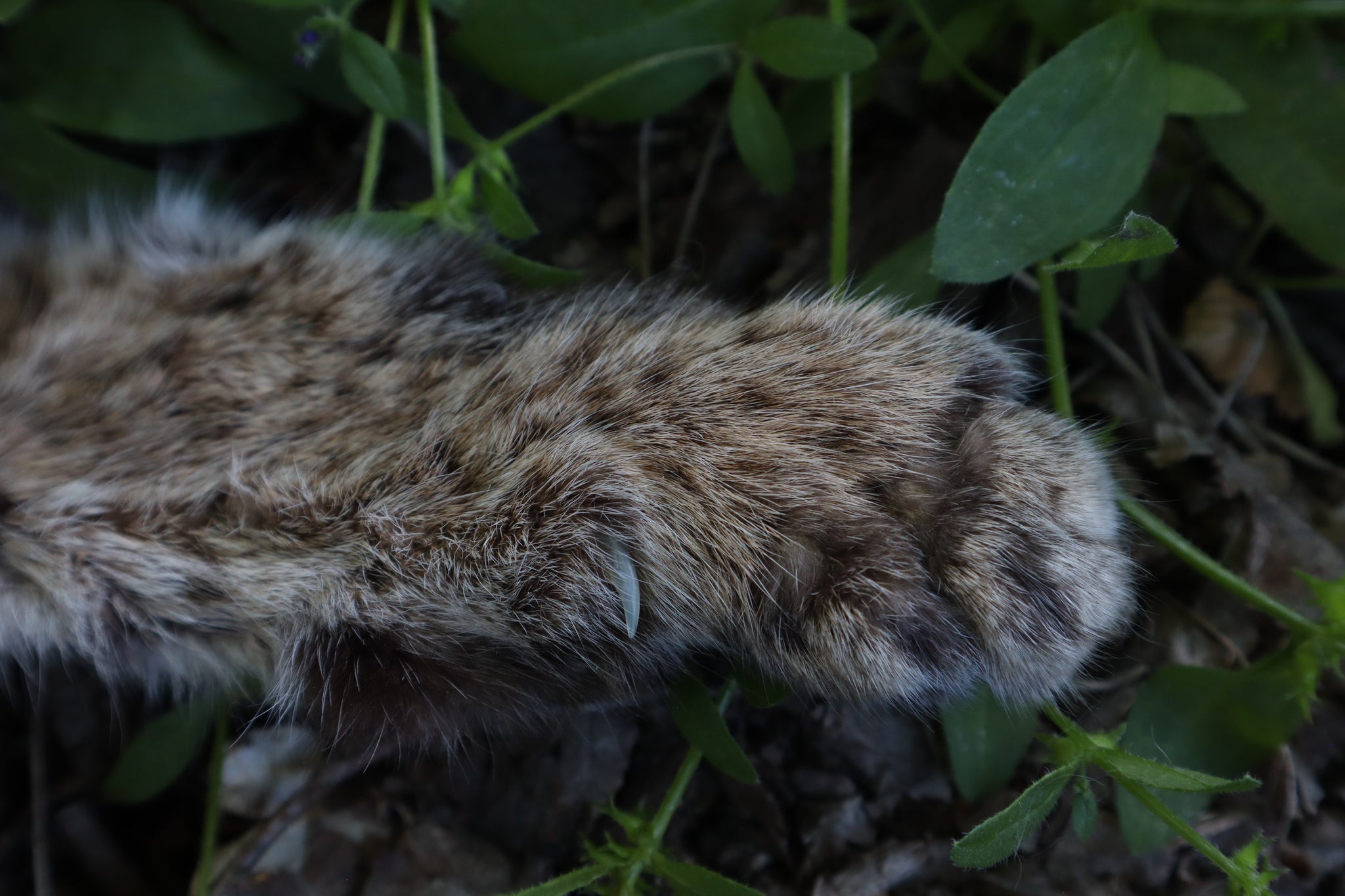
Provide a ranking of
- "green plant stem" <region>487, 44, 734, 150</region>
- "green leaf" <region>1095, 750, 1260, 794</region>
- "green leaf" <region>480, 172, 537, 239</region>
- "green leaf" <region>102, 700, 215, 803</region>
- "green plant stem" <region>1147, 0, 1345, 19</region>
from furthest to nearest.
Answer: "green leaf" <region>102, 700, 215, 803</region>, "green plant stem" <region>487, 44, 734, 150</region>, "green leaf" <region>480, 172, 537, 239</region>, "green plant stem" <region>1147, 0, 1345, 19</region>, "green leaf" <region>1095, 750, 1260, 794</region>

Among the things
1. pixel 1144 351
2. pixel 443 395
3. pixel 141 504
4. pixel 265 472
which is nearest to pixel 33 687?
pixel 141 504

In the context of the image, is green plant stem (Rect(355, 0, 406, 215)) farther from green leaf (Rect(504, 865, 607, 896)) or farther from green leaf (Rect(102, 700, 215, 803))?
green leaf (Rect(504, 865, 607, 896))

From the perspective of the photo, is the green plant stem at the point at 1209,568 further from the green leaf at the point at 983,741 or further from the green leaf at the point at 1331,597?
the green leaf at the point at 983,741

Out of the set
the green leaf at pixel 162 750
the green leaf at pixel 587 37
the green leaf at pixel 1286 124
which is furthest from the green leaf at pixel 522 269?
the green leaf at pixel 1286 124

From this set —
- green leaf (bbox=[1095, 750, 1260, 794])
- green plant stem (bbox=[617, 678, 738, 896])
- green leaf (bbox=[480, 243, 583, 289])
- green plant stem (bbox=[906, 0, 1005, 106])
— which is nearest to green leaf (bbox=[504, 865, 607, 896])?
green plant stem (bbox=[617, 678, 738, 896])

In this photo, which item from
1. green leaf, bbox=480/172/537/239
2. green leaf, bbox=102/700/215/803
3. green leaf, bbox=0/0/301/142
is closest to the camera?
green leaf, bbox=480/172/537/239

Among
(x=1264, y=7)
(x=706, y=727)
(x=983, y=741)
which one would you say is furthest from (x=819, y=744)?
(x=1264, y=7)
